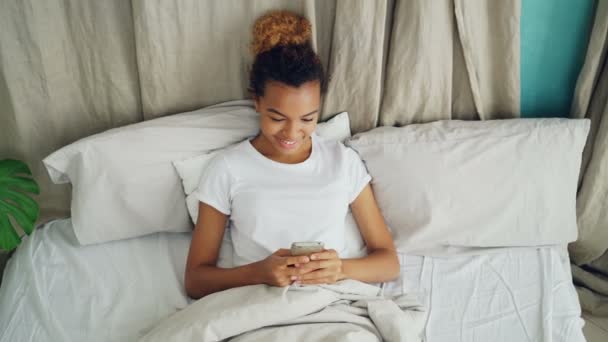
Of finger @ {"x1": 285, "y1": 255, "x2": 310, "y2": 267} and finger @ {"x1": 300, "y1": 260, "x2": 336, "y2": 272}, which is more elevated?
finger @ {"x1": 285, "y1": 255, "x2": 310, "y2": 267}

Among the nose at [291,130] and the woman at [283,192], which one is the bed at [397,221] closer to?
the woman at [283,192]

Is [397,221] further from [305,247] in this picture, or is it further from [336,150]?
[305,247]

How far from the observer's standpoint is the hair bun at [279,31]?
4.18 feet

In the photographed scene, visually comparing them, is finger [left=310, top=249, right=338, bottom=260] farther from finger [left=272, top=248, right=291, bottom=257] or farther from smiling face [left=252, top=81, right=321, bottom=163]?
smiling face [left=252, top=81, right=321, bottom=163]

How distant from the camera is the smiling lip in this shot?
1198 millimetres

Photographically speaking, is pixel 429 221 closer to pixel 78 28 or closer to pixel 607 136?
pixel 607 136

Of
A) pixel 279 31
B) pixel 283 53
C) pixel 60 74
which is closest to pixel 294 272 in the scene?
pixel 283 53

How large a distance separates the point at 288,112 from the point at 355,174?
0.97 feet

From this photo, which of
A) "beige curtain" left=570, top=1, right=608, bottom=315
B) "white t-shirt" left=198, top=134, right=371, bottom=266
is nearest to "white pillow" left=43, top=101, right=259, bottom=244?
"white t-shirt" left=198, top=134, right=371, bottom=266

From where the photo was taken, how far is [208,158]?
52.8 inches

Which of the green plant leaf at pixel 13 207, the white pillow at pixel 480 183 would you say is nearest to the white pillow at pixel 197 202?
the white pillow at pixel 480 183

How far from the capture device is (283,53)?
3.90ft

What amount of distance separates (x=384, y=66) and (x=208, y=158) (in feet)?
1.96

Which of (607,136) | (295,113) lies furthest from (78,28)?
(607,136)
